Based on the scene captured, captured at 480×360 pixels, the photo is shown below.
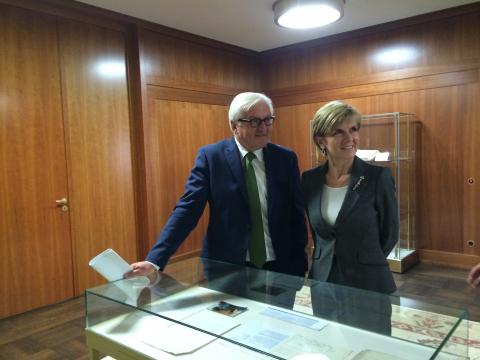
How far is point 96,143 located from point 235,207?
238 centimetres

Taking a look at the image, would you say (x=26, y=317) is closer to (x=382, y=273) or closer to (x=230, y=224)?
(x=230, y=224)

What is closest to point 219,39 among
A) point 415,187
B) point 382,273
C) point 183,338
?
point 415,187

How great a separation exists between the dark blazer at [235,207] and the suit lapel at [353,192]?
259 mm

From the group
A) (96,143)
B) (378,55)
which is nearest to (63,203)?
(96,143)

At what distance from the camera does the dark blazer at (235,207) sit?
175 cm

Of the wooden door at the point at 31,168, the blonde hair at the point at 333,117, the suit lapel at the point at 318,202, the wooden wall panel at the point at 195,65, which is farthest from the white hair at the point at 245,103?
the wooden wall panel at the point at 195,65

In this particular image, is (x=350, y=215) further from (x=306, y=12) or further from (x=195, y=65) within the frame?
(x=195, y=65)

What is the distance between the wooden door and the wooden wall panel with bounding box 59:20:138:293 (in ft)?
0.33

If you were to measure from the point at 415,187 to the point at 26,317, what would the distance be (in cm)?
393

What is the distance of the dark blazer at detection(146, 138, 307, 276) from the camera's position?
69.1 inches

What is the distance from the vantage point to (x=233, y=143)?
185 cm

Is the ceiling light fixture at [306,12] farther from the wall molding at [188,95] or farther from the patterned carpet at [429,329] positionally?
the patterned carpet at [429,329]

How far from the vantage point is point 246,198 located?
176 centimetres

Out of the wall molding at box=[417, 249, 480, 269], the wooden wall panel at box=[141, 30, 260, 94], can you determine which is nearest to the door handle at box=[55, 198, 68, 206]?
the wooden wall panel at box=[141, 30, 260, 94]
